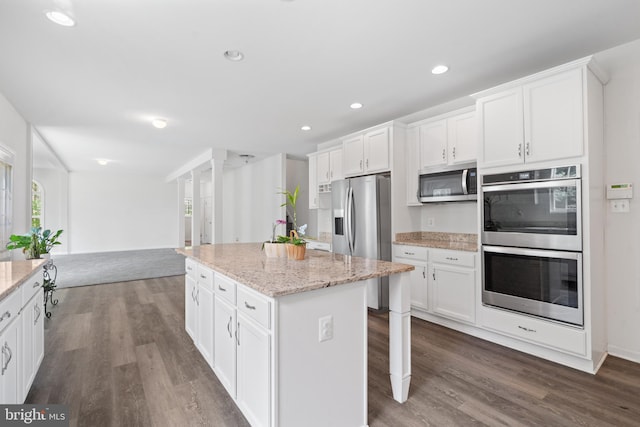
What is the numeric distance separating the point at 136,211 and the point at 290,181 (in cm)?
602

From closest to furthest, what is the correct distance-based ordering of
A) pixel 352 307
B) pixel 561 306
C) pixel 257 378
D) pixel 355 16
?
1. pixel 257 378
2. pixel 352 307
3. pixel 355 16
4. pixel 561 306

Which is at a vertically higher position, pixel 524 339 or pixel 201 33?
pixel 201 33

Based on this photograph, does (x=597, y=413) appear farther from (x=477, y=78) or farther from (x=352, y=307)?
(x=477, y=78)

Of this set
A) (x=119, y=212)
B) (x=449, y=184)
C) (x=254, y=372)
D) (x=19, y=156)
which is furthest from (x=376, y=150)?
(x=119, y=212)

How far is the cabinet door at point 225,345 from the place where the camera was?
1892mm

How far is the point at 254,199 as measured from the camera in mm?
7625

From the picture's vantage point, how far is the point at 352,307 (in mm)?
1681

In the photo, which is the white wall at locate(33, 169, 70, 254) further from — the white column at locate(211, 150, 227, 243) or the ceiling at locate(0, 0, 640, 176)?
the ceiling at locate(0, 0, 640, 176)

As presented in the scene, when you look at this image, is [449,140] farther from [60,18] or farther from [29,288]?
[29,288]

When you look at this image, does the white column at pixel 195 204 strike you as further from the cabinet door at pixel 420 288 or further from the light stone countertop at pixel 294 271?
the cabinet door at pixel 420 288

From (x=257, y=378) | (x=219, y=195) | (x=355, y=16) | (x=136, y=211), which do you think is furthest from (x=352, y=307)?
(x=136, y=211)

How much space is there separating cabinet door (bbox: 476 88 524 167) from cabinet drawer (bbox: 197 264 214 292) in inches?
102

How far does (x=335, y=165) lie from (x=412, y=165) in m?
1.43

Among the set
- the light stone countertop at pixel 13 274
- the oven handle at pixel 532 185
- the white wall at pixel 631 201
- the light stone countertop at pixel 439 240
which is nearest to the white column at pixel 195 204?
the light stone countertop at pixel 13 274
